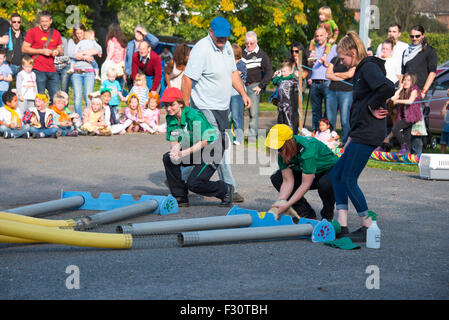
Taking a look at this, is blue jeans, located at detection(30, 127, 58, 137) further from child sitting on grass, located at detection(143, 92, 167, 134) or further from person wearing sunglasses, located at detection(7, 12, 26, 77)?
child sitting on grass, located at detection(143, 92, 167, 134)

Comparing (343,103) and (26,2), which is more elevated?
(26,2)

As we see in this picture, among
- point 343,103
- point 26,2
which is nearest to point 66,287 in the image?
point 343,103

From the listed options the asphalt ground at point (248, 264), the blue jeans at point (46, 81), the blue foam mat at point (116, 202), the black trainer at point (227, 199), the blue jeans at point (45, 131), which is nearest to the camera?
the asphalt ground at point (248, 264)

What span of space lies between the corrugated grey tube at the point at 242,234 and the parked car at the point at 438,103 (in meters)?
8.77

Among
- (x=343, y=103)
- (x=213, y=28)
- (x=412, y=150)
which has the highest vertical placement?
(x=213, y=28)

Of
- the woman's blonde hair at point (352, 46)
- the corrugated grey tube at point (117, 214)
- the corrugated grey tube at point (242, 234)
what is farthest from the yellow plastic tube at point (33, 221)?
the woman's blonde hair at point (352, 46)

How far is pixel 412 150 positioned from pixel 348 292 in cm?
848

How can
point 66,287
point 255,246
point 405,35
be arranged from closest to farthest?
point 66,287 < point 255,246 < point 405,35

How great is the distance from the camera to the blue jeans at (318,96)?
13.1 metres

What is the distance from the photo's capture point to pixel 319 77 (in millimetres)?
13305

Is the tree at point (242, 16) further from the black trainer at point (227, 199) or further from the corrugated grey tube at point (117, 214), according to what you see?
the corrugated grey tube at point (117, 214)
